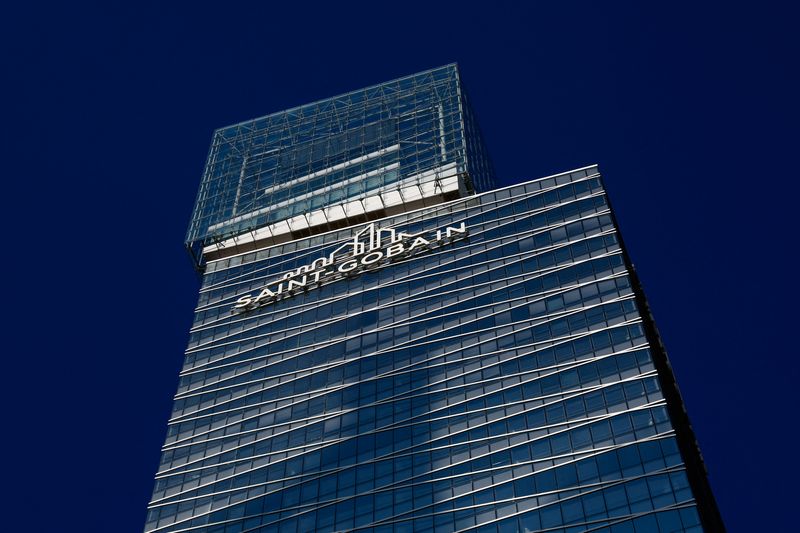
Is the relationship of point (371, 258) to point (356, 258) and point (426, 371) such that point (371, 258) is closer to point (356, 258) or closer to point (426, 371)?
point (356, 258)

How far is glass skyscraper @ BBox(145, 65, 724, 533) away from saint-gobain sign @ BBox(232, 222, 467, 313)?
0.20 m

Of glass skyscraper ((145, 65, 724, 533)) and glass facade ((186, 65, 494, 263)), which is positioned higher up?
glass facade ((186, 65, 494, 263))

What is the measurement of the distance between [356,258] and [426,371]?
18.2m

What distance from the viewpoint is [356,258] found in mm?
104062

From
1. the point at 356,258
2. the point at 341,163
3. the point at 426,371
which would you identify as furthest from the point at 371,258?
the point at 341,163

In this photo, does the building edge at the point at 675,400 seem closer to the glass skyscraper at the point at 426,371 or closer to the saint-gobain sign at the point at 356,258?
the glass skyscraper at the point at 426,371

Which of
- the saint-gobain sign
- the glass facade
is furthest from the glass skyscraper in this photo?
the glass facade

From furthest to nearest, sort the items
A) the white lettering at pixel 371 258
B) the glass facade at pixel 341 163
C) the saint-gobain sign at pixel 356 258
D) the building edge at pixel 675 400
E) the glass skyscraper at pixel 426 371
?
the glass facade at pixel 341 163 < the white lettering at pixel 371 258 < the saint-gobain sign at pixel 356 258 < the building edge at pixel 675 400 < the glass skyscraper at pixel 426 371

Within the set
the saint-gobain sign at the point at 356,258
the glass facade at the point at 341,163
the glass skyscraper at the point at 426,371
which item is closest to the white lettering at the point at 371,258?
the saint-gobain sign at the point at 356,258

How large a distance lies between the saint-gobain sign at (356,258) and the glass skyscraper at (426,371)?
0.20 m

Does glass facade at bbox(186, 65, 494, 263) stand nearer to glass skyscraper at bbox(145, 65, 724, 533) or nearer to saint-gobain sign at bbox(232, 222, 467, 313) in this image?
glass skyscraper at bbox(145, 65, 724, 533)

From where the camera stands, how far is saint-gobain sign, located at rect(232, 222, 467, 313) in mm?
101625

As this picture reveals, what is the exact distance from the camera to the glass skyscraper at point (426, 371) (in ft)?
254

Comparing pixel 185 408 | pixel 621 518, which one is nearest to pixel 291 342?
pixel 185 408
